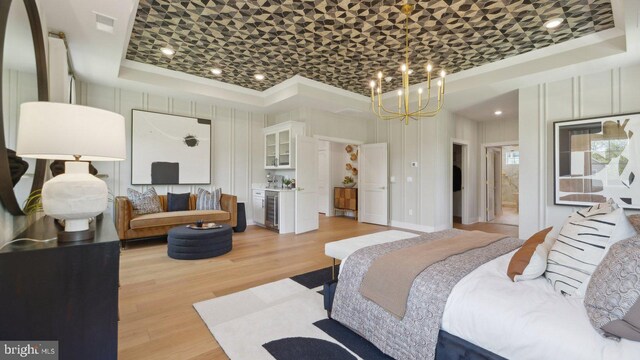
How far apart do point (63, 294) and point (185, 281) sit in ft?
6.59

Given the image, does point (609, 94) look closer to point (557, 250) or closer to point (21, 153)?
point (557, 250)

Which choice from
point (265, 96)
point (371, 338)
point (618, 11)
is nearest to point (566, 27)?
point (618, 11)

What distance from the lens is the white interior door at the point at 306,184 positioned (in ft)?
17.8

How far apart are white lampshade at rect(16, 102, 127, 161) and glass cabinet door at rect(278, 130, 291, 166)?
4464 millimetres

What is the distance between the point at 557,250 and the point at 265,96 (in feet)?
17.8

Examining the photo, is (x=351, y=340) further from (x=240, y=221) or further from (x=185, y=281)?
(x=240, y=221)

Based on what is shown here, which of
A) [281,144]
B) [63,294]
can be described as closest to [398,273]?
[63,294]

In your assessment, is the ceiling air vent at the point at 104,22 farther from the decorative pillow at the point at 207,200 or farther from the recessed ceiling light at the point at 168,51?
the decorative pillow at the point at 207,200

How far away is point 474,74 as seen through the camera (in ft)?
14.6

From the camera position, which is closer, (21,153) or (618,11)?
(21,153)

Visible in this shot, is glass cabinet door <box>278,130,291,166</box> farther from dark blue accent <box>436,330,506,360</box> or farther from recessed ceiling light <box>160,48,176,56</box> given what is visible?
dark blue accent <box>436,330,506,360</box>

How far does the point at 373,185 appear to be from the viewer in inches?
262

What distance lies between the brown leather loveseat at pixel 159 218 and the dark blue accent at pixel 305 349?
3.43 metres

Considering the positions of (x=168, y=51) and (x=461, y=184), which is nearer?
(x=168, y=51)
